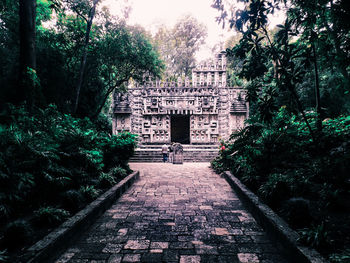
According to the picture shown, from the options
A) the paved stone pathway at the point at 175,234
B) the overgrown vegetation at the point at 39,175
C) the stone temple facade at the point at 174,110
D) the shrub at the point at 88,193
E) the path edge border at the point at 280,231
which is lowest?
the paved stone pathway at the point at 175,234

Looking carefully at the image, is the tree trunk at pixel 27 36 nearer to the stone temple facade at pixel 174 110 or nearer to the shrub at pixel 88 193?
the shrub at pixel 88 193

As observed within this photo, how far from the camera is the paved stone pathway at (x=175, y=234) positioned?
8.50 feet

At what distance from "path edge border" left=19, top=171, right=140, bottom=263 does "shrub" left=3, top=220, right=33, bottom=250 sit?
7.0 inches

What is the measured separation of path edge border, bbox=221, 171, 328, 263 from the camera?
2166 millimetres

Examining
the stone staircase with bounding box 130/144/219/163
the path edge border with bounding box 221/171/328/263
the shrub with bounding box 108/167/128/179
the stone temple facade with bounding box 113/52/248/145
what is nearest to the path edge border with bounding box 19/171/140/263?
the shrub with bounding box 108/167/128/179

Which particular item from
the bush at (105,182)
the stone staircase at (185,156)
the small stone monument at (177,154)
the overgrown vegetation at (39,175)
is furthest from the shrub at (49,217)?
the stone staircase at (185,156)

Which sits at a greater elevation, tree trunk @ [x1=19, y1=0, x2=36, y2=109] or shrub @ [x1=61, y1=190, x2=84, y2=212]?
tree trunk @ [x1=19, y1=0, x2=36, y2=109]

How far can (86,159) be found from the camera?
4.70 metres

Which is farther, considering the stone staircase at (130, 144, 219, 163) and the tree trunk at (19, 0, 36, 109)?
the stone staircase at (130, 144, 219, 163)

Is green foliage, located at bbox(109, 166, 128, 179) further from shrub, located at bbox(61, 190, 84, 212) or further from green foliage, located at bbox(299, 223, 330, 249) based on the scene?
green foliage, located at bbox(299, 223, 330, 249)

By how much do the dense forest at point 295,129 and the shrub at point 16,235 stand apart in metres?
3.56

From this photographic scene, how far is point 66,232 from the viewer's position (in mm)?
2760

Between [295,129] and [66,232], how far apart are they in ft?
17.6

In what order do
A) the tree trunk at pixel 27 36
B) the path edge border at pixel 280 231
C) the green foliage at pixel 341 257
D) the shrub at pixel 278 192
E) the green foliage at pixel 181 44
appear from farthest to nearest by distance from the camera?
the green foliage at pixel 181 44 → the tree trunk at pixel 27 36 → the shrub at pixel 278 192 → the path edge border at pixel 280 231 → the green foliage at pixel 341 257
